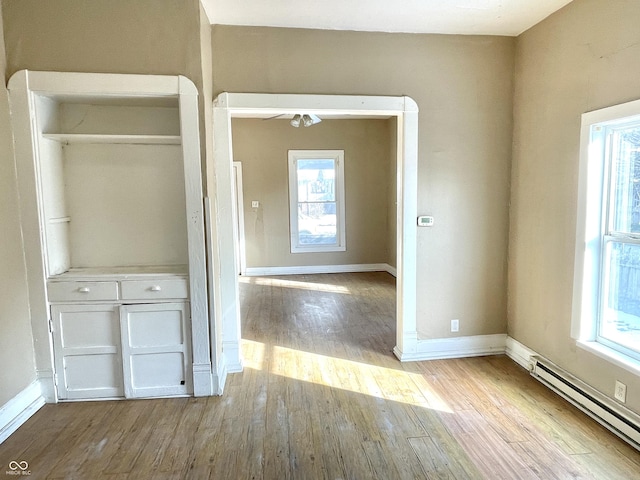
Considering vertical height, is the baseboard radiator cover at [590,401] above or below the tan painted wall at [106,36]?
below

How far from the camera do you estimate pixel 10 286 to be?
2.43m

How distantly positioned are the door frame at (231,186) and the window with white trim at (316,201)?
372cm

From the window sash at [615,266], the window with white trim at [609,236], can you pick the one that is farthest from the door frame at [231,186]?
the window sash at [615,266]

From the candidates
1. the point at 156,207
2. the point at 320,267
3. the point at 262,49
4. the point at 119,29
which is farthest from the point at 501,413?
the point at 320,267

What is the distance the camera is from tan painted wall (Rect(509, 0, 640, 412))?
229cm

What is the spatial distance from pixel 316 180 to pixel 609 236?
5.00 metres

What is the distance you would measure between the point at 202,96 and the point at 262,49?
2.36 feet

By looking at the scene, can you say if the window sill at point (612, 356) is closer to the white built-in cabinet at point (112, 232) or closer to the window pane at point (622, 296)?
the window pane at point (622, 296)

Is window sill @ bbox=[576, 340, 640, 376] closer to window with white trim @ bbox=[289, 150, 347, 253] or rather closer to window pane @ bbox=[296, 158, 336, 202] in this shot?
window with white trim @ bbox=[289, 150, 347, 253]

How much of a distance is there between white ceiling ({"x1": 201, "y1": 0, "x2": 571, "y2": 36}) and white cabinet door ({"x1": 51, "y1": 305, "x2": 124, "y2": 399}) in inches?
89.6

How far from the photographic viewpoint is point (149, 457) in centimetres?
214

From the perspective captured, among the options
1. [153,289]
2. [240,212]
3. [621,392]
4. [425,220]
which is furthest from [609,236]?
[240,212]

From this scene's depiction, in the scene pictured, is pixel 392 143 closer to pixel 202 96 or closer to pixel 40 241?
pixel 202 96

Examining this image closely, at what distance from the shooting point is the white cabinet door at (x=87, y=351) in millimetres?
2652
